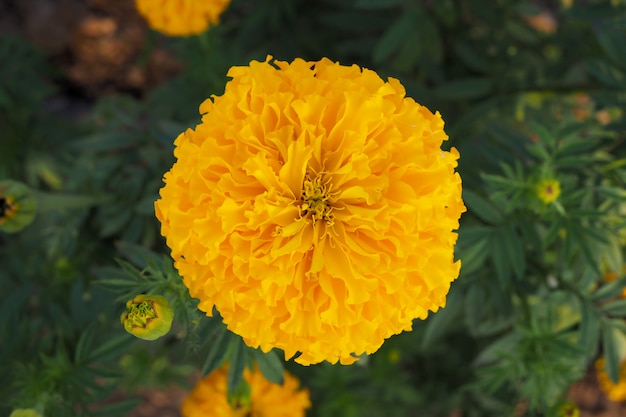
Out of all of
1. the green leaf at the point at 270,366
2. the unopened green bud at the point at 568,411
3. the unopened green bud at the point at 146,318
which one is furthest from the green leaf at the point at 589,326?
the unopened green bud at the point at 146,318

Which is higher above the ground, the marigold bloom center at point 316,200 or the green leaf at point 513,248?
the green leaf at point 513,248

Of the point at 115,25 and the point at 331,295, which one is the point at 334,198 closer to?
the point at 331,295

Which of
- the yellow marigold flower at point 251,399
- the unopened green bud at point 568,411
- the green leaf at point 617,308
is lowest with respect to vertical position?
the yellow marigold flower at point 251,399

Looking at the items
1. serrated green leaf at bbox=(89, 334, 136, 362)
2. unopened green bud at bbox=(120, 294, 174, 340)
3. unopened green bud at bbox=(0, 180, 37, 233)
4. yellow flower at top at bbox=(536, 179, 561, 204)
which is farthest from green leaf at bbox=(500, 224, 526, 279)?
unopened green bud at bbox=(0, 180, 37, 233)

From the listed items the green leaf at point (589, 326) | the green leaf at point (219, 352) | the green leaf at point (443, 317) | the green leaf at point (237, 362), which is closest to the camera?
the green leaf at point (219, 352)

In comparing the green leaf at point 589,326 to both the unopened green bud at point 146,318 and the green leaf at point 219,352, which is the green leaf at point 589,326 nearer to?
the green leaf at point 219,352

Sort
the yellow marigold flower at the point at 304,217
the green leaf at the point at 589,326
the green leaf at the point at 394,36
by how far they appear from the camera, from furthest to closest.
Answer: the green leaf at the point at 394,36 < the green leaf at the point at 589,326 < the yellow marigold flower at the point at 304,217

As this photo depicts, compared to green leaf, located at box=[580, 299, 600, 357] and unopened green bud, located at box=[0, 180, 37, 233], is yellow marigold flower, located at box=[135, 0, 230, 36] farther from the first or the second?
green leaf, located at box=[580, 299, 600, 357]
